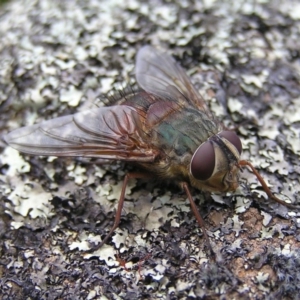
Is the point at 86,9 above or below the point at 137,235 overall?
above

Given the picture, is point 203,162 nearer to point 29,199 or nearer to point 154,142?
point 154,142

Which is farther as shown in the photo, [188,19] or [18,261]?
[188,19]

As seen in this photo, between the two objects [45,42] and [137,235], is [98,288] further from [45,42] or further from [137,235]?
[45,42]

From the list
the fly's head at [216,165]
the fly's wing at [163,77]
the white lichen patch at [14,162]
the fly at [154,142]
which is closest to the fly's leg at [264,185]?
the fly at [154,142]

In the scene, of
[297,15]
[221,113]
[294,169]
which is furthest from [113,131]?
[297,15]

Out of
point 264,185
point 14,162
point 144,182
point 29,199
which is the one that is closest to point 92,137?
point 144,182

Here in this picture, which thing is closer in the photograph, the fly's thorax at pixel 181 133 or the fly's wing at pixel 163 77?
the fly's thorax at pixel 181 133

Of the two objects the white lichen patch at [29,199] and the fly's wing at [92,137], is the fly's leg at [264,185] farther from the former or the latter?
the white lichen patch at [29,199]
